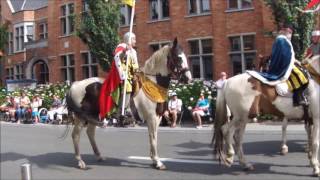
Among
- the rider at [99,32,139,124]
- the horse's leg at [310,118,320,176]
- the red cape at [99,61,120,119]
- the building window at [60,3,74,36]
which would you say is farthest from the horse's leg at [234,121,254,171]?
the building window at [60,3,74,36]

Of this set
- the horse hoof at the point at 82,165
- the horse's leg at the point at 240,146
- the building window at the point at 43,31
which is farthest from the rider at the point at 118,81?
the building window at the point at 43,31

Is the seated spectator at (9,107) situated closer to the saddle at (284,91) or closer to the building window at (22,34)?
the building window at (22,34)

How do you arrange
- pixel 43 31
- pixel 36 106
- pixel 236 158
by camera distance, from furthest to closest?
1. pixel 43 31
2. pixel 36 106
3. pixel 236 158

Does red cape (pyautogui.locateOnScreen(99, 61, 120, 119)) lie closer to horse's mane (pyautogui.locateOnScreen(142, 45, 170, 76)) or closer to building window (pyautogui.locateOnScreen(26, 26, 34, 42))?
horse's mane (pyautogui.locateOnScreen(142, 45, 170, 76))

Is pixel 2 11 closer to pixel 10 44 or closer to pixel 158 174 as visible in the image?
pixel 10 44

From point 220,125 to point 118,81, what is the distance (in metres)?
2.24

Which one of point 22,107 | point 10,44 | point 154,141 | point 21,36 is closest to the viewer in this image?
point 154,141

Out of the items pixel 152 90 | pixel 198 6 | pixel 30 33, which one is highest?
pixel 30 33

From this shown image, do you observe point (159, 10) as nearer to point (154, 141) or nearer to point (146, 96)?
point (146, 96)

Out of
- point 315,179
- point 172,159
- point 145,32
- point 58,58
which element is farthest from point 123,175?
point 58,58

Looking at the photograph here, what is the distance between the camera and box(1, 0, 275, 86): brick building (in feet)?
83.6

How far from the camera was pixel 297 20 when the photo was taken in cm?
2009

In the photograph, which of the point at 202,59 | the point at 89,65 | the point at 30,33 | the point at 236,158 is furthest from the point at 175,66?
the point at 30,33

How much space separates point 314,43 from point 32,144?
323 inches
